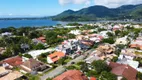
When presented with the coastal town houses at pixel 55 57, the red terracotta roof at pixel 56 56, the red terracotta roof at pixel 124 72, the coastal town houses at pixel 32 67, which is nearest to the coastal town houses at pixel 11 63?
the coastal town houses at pixel 32 67

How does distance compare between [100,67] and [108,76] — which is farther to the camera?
[100,67]

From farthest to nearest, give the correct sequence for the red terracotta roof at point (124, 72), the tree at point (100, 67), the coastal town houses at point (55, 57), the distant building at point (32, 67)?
the coastal town houses at point (55, 57) → the distant building at point (32, 67) → the tree at point (100, 67) → the red terracotta roof at point (124, 72)

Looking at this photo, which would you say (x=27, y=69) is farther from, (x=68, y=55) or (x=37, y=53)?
(x=68, y=55)

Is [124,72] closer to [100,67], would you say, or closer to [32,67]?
[100,67]

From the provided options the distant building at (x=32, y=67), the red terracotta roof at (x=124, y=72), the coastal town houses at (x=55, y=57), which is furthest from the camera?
the coastal town houses at (x=55, y=57)

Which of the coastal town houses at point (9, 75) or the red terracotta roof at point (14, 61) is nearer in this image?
the coastal town houses at point (9, 75)

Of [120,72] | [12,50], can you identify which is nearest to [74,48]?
[12,50]

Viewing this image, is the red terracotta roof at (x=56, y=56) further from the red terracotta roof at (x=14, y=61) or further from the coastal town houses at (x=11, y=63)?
the coastal town houses at (x=11, y=63)

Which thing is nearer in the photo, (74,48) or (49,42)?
(74,48)

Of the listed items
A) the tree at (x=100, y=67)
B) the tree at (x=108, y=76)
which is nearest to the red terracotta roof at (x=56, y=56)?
the tree at (x=100, y=67)

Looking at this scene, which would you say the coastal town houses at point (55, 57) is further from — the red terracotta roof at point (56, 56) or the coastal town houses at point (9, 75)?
the coastal town houses at point (9, 75)

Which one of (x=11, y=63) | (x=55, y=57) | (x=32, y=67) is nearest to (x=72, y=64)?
(x=55, y=57)
